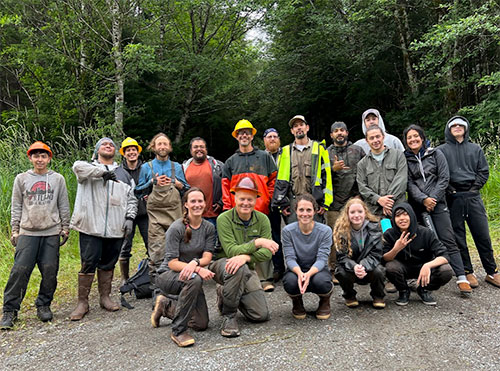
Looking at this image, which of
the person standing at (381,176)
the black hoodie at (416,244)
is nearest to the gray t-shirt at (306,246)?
the black hoodie at (416,244)

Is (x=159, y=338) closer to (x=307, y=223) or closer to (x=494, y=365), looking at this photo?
(x=307, y=223)

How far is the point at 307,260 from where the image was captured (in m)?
4.15

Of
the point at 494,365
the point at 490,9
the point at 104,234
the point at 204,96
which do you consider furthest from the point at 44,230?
the point at 204,96

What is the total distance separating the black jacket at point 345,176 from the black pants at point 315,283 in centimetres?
161

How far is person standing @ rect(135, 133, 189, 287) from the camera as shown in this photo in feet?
16.9

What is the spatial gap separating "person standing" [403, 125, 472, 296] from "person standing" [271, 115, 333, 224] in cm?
100

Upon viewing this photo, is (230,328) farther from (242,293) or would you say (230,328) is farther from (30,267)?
(30,267)

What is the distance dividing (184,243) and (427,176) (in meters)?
2.96

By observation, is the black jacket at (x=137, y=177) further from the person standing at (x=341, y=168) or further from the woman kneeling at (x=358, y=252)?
the woman kneeling at (x=358, y=252)

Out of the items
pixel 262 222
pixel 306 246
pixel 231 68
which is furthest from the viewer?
pixel 231 68

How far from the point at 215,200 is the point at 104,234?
1694 mm

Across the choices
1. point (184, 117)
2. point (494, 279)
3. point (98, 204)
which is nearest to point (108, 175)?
point (98, 204)

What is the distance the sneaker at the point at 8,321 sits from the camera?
169 inches

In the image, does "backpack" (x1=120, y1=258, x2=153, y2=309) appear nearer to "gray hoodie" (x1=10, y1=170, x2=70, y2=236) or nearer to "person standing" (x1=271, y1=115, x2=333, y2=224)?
"gray hoodie" (x1=10, y1=170, x2=70, y2=236)
